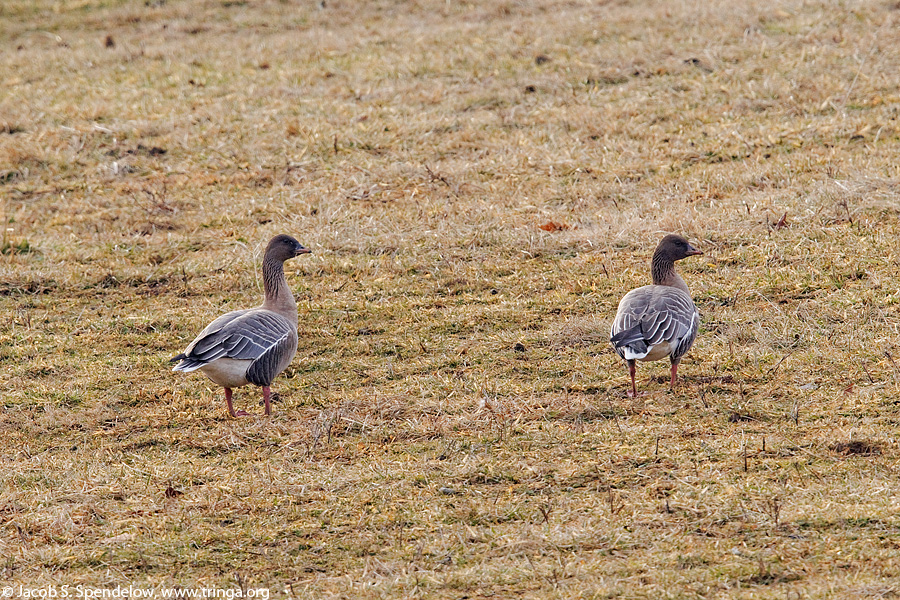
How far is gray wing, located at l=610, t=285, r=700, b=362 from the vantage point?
24.8 ft

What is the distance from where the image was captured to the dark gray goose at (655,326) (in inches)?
298

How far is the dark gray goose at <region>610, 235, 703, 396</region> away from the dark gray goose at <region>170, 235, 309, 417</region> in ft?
8.33

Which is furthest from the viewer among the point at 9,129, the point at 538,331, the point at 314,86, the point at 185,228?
the point at 314,86

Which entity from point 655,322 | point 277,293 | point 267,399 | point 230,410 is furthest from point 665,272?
point 230,410

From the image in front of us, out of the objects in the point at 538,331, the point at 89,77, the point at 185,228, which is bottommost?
the point at 538,331

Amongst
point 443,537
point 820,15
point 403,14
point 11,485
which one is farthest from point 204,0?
point 443,537

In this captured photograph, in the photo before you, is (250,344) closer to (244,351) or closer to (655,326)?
(244,351)

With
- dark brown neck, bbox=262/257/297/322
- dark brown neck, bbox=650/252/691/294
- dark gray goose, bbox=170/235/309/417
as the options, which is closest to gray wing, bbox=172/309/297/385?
dark gray goose, bbox=170/235/309/417

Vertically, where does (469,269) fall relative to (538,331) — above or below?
above

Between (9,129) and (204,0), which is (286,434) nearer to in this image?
(9,129)

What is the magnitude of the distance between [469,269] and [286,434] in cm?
362

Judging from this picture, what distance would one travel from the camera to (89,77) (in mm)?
17688

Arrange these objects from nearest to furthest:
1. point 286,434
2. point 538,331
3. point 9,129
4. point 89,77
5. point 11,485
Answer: point 11,485 < point 286,434 < point 538,331 < point 9,129 < point 89,77

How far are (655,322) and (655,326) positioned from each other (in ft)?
0.18
